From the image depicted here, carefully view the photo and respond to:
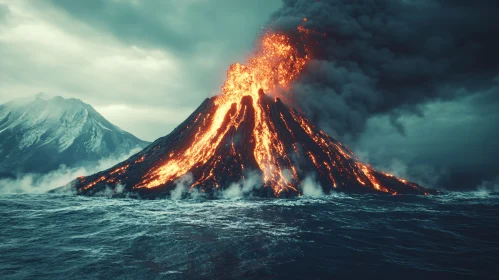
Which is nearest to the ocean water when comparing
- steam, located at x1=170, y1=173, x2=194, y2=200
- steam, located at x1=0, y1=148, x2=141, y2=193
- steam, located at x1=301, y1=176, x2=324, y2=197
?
steam, located at x1=170, y1=173, x2=194, y2=200

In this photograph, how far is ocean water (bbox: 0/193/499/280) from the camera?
19.1m

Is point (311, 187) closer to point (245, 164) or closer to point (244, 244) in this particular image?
point (245, 164)

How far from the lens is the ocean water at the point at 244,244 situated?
19.1 metres

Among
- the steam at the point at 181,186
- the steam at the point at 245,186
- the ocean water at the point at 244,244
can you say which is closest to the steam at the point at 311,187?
the steam at the point at 245,186

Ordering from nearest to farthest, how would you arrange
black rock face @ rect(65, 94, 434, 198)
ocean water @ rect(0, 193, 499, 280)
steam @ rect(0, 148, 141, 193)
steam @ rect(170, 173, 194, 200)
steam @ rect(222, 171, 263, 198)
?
ocean water @ rect(0, 193, 499, 280) < steam @ rect(170, 173, 194, 200) < steam @ rect(222, 171, 263, 198) < black rock face @ rect(65, 94, 434, 198) < steam @ rect(0, 148, 141, 193)

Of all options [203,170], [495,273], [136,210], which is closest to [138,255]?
[136,210]

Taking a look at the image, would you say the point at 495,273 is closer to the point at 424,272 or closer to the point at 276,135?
the point at 424,272

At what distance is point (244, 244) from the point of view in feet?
82.1

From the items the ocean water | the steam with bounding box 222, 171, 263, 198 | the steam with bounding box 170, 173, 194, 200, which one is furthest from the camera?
the steam with bounding box 222, 171, 263, 198

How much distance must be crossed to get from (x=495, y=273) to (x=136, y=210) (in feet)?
137

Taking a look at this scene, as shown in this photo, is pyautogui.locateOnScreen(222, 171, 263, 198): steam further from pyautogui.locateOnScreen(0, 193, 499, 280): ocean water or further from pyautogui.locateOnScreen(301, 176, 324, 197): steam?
pyautogui.locateOnScreen(0, 193, 499, 280): ocean water

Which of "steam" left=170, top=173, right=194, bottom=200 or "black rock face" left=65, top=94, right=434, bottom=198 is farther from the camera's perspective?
"black rock face" left=65, top=94, right=434, bottom=198

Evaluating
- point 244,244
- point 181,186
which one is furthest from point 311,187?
point 244,244

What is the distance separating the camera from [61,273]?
60.3ft
